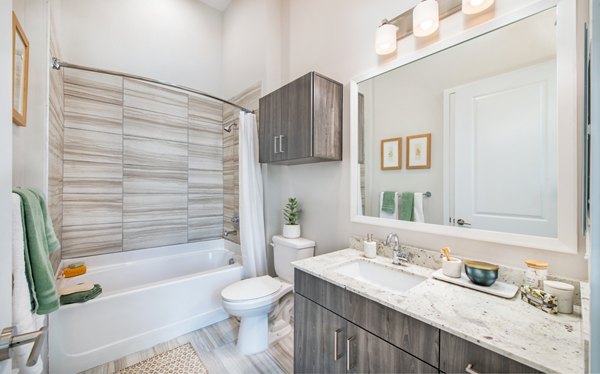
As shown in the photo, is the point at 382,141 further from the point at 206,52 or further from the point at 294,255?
the point at 206,52

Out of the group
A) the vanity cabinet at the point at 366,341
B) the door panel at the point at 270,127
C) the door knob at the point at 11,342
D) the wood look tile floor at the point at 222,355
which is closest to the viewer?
the door knob at the point at 11,342

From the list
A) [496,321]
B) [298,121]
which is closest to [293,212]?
[298,121]

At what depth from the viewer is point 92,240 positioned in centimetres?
235

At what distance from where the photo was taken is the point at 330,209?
1.97 m

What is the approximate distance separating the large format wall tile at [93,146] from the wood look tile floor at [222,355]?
5.80 feet

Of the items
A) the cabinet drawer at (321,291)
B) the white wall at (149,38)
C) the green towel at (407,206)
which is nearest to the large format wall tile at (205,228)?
the white wall at (149,38)

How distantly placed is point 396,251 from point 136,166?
262 centimetres

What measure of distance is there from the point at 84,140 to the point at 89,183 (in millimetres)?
408

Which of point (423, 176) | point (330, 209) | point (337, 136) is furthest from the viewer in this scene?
point (330, 209)

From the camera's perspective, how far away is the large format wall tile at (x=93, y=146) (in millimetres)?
2258

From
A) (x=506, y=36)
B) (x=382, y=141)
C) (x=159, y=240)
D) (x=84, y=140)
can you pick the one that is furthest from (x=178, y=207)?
(x=506, y=36)

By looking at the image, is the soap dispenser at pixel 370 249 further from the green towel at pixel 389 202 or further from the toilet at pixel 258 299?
the toilet at pixel 258 299

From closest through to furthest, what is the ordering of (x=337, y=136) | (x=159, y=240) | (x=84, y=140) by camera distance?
(x=337, y=136) < (x=84, y=140) < (x=159, y=240)

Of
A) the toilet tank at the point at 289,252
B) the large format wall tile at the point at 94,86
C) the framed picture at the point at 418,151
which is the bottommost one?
the toilet tank at the point at 289,252
